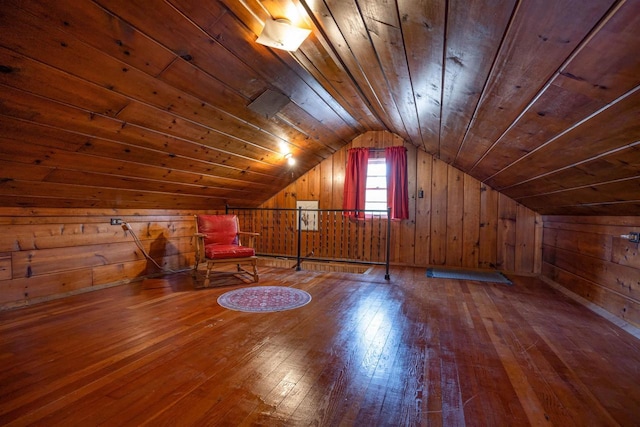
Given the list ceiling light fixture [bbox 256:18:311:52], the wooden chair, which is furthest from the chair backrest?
ceiling light fixture [bbox 256:18:311:52]

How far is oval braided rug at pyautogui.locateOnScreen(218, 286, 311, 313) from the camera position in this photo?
2.76 m

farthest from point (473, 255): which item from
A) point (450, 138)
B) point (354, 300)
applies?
point (354, 300)

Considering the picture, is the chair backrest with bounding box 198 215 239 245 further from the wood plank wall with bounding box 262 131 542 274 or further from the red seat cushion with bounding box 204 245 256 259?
the wood plank wall with bounding box 262 131 542 274

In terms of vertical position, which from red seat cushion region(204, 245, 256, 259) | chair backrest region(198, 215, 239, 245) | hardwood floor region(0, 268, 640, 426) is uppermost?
chair backrest region(198, 215, 239, 245)

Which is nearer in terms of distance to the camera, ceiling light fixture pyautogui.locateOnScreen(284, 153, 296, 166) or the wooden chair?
the wooden chair

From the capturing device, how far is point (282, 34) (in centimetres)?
210

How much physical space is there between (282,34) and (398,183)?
131 inches

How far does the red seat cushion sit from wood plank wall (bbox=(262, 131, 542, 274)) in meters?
2.52

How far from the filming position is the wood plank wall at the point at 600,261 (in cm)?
241

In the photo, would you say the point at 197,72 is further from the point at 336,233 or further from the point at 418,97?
the point at 336,233

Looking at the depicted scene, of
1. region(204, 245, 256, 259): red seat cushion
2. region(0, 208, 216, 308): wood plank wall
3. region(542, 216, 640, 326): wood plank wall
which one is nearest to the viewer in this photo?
region(542, 216, 640, 326): wood plank wall

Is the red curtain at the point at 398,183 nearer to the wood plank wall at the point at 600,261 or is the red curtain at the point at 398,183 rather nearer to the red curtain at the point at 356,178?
the red curtain at the point at 356,178

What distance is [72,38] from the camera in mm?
1691

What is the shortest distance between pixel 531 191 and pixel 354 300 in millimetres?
2366
